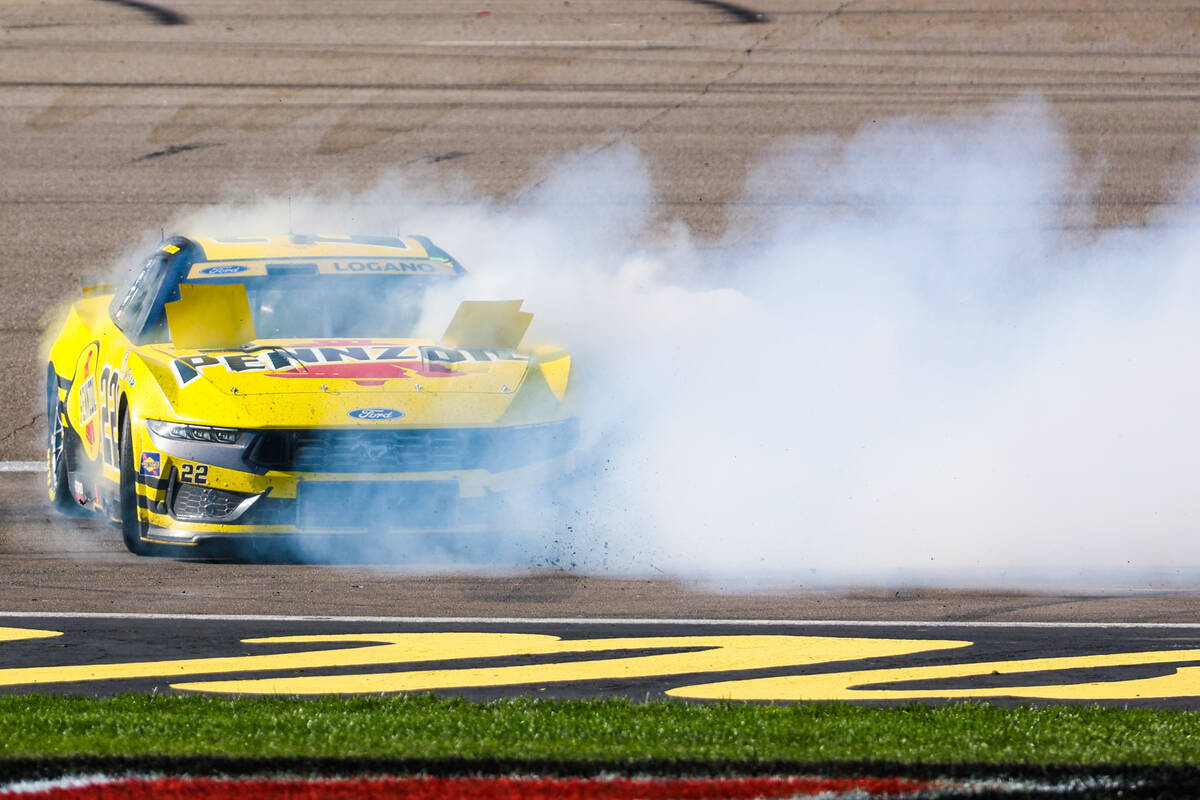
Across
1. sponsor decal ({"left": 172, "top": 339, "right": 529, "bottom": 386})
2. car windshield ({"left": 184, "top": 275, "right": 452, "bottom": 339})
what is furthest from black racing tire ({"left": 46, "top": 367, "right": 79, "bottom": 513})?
sponsor decal ({"left": 172, "top": 339, "right": 529, "bottom": 386})

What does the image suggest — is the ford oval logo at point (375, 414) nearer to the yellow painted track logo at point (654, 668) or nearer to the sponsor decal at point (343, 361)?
the sponsor decal at point (343, 361)

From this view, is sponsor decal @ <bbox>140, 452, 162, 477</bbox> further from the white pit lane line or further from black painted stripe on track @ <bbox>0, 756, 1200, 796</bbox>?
black painted stripe on track @ <bbox>0, 756, 1200, 796</bbox>

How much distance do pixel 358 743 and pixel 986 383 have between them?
540cm

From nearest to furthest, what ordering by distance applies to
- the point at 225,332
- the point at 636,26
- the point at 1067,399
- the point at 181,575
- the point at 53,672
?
the point at 53,672
the point at 181,575
the point at 225,332
the point at 1067,399
the point at 636,26

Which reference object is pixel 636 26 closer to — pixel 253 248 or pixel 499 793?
pixel 253 248

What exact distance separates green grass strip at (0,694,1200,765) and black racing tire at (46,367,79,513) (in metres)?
3.42

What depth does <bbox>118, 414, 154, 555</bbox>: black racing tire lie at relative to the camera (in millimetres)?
7094

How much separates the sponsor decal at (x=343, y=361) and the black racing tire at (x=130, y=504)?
1.25 feet

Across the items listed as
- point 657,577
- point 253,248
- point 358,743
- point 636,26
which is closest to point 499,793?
point 358,743

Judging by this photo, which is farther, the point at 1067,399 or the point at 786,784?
the point at 1067,399

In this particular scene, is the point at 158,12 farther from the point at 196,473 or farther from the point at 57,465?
the point at 196,473

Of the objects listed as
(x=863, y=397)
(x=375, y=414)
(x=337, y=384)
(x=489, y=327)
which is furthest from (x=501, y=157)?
(x=375, y=414)

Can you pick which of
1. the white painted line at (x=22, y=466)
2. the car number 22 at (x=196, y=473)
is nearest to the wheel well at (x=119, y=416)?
the car number 22 at (x=196, y=473)

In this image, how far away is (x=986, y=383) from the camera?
8977 mm
